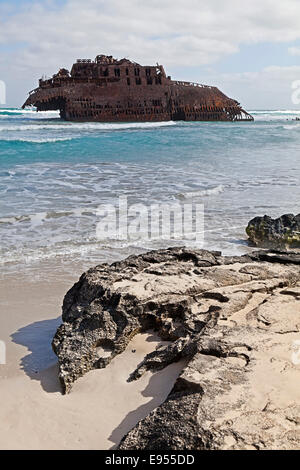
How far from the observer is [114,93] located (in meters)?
36.5

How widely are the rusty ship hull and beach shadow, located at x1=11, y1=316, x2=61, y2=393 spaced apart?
33402 mm

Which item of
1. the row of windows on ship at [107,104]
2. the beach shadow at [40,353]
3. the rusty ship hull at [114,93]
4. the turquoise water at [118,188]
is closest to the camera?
the beach shadow at [40,353]

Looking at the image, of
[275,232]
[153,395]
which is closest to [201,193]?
[275,232]

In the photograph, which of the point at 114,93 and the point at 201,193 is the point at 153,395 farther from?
the point at 114,93

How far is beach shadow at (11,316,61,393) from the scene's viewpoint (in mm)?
2881

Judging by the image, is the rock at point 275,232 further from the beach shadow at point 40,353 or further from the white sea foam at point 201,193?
the white sea foam at point 201,193

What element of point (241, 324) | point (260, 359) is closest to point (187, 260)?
point (241, 324)

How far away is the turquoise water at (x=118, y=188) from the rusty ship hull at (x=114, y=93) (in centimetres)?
1401

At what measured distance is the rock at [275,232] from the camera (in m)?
6.03

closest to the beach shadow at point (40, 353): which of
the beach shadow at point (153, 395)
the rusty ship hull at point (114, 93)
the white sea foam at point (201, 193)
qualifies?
the beach shadow at point (153, 395)

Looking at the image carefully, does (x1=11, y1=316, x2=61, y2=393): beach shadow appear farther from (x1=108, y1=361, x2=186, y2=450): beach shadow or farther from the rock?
the rock

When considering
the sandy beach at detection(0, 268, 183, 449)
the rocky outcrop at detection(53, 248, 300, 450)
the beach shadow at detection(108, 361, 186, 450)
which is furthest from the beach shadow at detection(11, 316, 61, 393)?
the beach shadow at detection(108, 361, 186, 450)
